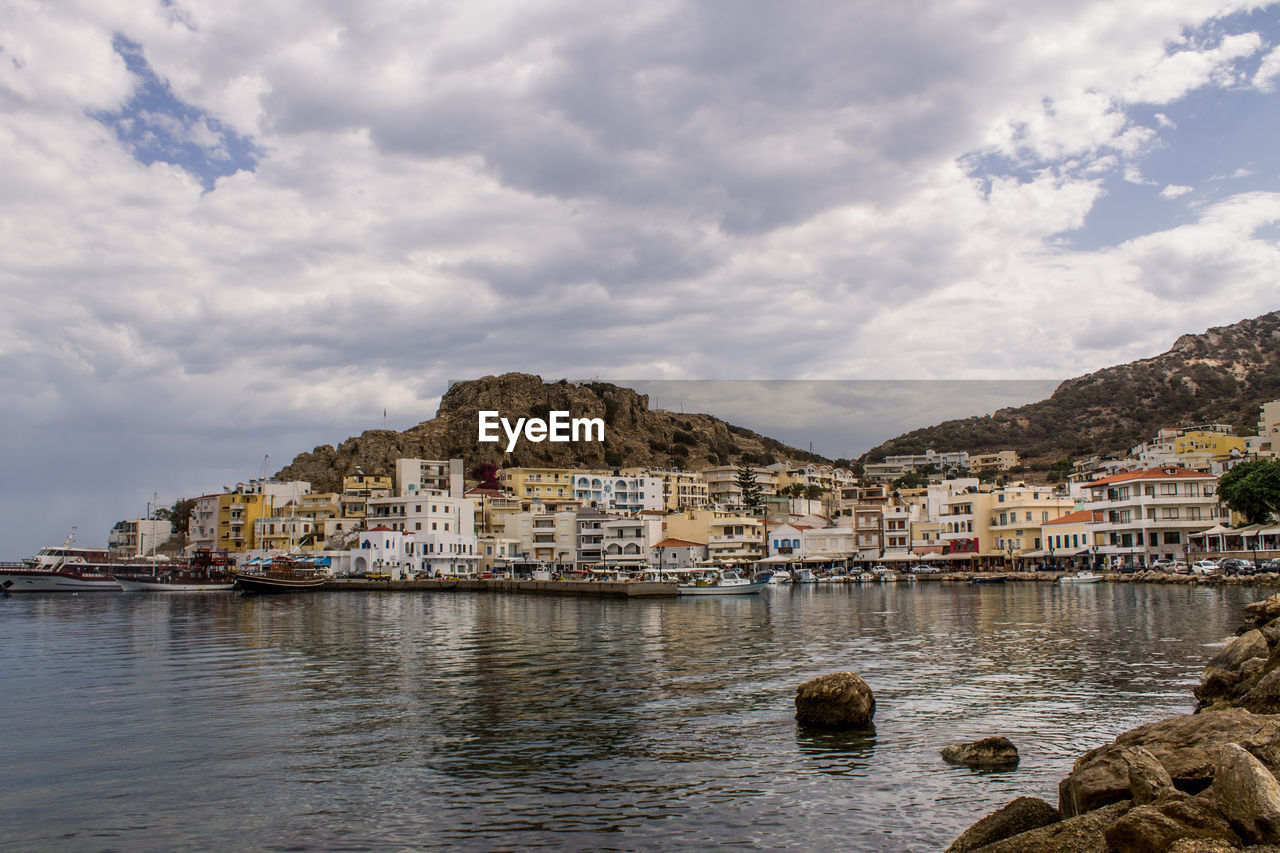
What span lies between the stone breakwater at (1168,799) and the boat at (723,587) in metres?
56.1

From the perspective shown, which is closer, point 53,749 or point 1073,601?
point 53,749

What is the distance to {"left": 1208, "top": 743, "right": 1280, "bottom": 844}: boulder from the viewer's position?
6645 millimetres

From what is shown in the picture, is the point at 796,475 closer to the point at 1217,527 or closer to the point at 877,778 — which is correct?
the point at 1217,527

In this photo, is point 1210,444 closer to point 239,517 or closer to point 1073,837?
point 239,517

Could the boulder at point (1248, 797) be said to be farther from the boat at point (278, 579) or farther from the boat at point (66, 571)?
the boat at point (66, 571)

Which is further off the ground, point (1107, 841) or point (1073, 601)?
point (1107, 841)

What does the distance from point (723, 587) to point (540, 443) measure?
88866mm

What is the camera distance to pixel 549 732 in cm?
1611

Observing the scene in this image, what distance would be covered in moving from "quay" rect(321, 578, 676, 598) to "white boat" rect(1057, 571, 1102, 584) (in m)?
31.6

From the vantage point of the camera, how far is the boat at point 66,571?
83750mm

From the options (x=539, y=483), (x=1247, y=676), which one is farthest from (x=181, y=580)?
(x=1247, y=676)

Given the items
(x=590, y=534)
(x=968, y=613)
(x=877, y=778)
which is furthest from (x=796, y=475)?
(x=877, y=778)

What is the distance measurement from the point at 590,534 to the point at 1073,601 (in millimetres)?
57056

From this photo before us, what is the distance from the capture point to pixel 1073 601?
166 ft
